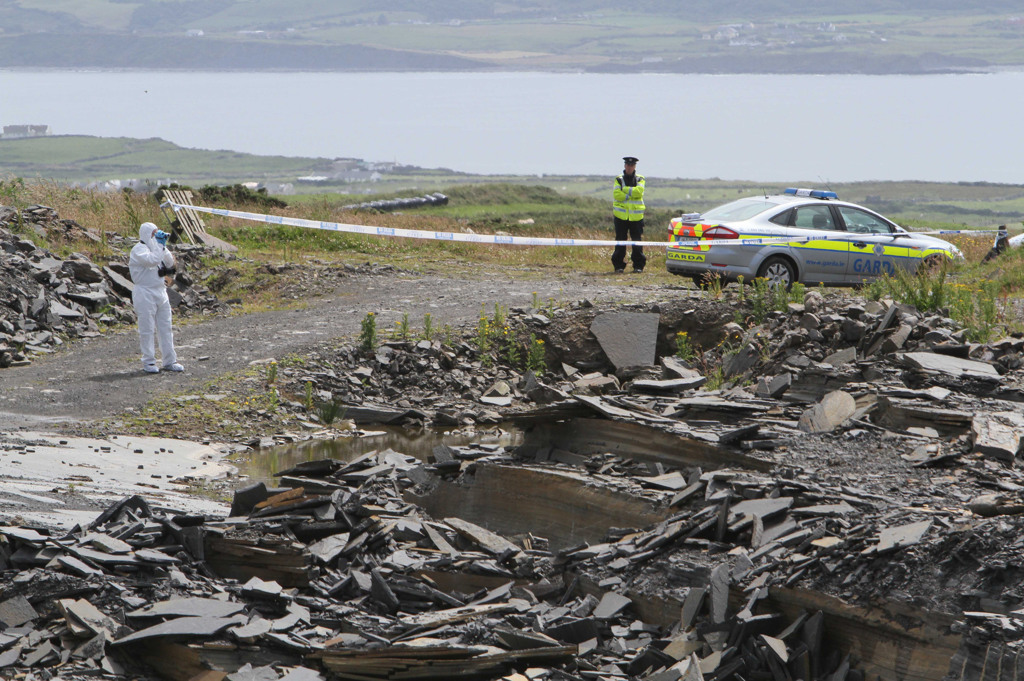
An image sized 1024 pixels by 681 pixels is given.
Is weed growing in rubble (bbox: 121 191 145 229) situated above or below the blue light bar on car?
below

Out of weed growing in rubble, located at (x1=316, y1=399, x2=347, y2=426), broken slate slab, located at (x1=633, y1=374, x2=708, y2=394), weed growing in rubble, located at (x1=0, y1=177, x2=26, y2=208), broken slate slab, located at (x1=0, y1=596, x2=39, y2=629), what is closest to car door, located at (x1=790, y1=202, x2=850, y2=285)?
broken slate slab, located at (x1=633, y1=374, x2=708, y2=394)

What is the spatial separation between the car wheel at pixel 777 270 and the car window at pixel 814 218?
67cm

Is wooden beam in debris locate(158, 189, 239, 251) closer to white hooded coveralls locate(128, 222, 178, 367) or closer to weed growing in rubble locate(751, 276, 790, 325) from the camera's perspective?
white hooded coveralls locate(128, 222, 178, 367)

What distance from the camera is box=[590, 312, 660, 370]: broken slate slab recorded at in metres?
13.9

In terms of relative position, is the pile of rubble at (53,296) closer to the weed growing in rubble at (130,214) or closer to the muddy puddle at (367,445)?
the weed growing in rubble at (130,214)

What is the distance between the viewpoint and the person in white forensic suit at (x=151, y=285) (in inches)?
484

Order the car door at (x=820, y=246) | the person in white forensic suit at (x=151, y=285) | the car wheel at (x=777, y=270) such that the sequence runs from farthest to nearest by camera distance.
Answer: the car door at (x=820, y=246) → the car wheel at (x=777, y=270) → the person in white forensic suit at (x=151, y=285)

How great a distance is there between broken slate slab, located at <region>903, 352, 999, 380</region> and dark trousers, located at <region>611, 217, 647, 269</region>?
918cm

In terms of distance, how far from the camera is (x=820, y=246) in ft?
51.7

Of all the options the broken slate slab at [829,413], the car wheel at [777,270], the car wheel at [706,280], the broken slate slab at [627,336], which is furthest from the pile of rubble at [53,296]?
the broken slate slab at [829,413]

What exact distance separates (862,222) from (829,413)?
8491 mm

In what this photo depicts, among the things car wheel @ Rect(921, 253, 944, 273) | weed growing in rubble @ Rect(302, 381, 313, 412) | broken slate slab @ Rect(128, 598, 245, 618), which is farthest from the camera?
car wheel @ Rect(921, 253, 944, 273)

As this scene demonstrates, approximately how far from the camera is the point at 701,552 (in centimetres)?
645

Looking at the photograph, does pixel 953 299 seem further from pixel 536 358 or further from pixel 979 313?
pixel 536 358
